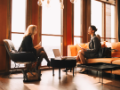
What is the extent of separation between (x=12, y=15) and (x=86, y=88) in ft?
10.6

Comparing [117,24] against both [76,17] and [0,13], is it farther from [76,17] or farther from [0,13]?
[0,13]

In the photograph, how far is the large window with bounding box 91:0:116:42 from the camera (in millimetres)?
6375

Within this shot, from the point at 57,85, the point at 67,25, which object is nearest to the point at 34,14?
the point at 67,25

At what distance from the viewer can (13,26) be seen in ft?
13.8

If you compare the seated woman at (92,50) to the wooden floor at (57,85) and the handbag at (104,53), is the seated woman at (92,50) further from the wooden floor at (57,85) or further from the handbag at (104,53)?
the wooden floor at (57,85)

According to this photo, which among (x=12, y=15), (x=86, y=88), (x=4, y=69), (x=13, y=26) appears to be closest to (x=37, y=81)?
(x=86, y=88)

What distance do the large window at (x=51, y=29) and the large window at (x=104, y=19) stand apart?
193 cm

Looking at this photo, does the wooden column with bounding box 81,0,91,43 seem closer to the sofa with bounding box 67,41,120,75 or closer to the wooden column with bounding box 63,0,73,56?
the wooden column with bounding box 63,0,73,56

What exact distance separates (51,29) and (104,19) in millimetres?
3158

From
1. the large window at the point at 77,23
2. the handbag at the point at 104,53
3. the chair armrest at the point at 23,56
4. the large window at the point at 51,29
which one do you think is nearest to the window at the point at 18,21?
the large window at the point at 51,29

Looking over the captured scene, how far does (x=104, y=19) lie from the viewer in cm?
668

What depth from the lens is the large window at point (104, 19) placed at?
6.38m

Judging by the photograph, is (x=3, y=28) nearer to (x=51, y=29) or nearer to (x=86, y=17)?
(x=51, y=29)

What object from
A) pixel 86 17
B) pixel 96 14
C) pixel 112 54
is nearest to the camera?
pixel 112 54
